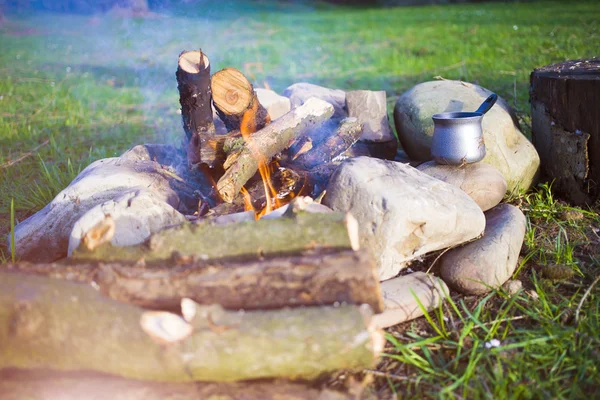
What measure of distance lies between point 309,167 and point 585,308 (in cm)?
177

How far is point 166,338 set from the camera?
5.76ft

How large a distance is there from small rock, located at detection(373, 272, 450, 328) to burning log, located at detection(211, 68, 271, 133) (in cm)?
142

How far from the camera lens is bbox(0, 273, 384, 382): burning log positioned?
175cm

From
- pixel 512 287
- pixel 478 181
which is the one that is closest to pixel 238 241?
pixel 512 287

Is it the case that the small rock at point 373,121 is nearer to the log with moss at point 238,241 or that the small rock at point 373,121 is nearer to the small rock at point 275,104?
the small rock at point 275,104

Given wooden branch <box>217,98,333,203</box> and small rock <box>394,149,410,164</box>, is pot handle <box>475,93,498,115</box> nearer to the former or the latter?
small rock <box>394,149,410,164</box>

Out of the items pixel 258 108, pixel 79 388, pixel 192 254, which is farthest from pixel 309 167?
pixel 79 388

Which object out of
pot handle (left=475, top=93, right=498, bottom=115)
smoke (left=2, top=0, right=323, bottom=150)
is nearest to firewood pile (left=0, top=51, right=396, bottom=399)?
pot handle (left=475, top=93, right=498, bottom=115)

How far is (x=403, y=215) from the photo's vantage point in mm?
2475

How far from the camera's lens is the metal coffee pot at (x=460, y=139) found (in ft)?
10.3

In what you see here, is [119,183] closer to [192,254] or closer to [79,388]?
[192,254]

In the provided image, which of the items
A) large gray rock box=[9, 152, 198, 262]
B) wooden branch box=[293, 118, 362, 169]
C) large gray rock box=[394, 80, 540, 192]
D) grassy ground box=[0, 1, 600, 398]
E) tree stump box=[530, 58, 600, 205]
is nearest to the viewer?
grassy ground box=[0, 1, 600, 398]

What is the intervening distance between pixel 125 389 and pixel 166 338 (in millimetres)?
219

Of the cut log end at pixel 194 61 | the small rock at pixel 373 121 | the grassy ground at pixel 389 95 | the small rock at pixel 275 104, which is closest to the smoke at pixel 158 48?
the grassy ground at pixel 389 95
